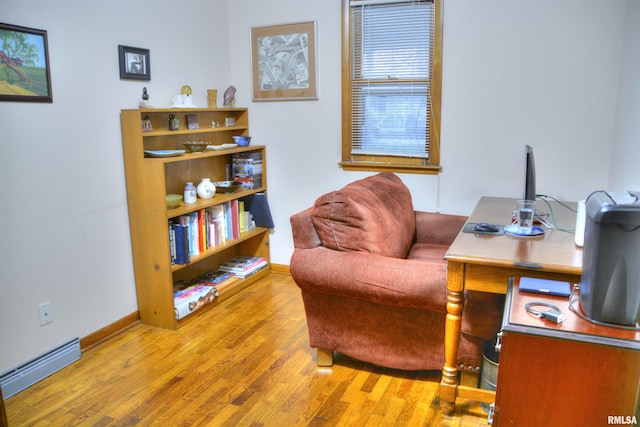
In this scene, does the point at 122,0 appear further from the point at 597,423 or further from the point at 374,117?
the point at 597,423

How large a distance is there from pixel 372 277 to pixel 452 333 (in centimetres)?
42

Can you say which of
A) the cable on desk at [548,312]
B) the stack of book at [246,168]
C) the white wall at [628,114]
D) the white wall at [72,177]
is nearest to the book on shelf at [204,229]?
the stack of book at [246,168]

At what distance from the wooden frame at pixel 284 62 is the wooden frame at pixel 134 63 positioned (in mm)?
987

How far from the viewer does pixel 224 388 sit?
8.00 ft

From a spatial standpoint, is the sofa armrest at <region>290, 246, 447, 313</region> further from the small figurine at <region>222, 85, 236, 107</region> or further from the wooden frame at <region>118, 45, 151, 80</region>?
the small figurine at <region>222, 85, 236, 107</region>

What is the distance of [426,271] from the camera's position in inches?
87.1

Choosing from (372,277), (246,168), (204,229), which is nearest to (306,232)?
(372,277)

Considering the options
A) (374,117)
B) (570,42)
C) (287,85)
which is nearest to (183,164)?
(287,85)

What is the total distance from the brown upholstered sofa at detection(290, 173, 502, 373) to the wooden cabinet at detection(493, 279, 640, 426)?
2.66ft

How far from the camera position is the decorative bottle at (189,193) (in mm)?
3320

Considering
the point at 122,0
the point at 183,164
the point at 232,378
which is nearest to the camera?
the point at 232,378

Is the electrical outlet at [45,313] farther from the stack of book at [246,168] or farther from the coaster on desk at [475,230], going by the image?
the coaster on desk at [475,230]

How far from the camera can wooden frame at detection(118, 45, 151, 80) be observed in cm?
296

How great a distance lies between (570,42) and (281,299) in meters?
2.51
